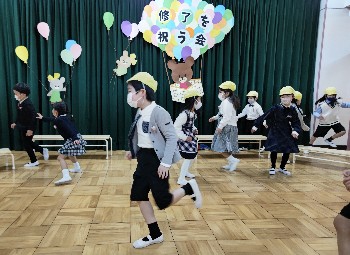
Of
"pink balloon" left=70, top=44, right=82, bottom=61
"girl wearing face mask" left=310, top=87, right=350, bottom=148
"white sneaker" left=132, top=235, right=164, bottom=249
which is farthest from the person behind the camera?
"pink balloon" left=70, top=44, right=82, bottom=61

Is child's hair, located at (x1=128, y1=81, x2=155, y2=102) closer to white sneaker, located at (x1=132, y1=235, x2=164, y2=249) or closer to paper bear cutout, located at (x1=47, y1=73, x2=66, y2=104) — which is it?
white sneaker, located at (x1=132, y1=235, x2=164, y2=249)

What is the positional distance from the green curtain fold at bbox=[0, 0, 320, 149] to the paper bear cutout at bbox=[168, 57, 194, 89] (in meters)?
0.16

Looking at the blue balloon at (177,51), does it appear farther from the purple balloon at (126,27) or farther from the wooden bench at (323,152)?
the wooden bench at (323,152)

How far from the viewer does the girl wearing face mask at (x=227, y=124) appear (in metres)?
4.00

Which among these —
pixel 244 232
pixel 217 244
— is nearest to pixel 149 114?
pixel 217 244

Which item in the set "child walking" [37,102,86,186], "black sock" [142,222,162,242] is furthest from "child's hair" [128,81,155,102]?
"child walking" [37,102,86,186]

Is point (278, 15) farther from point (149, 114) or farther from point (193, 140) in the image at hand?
point (149, 114)

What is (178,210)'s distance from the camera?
2701 mm

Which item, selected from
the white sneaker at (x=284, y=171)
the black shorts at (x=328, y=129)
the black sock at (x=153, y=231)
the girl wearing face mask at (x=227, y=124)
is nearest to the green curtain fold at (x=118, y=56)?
the black shorts at (x=328, y=129)

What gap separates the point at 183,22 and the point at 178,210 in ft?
12.3

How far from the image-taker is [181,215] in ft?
8.49

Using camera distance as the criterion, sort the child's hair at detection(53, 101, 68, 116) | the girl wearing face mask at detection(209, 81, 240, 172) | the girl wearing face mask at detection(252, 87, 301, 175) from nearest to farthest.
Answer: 1. the child's hair at detection(53, 101, 68, 116)
2. the girl wearing face mask at detection(252, 87, 301, 175)
3. the girl wearing face mask at detection(209, 81, 240, 172)

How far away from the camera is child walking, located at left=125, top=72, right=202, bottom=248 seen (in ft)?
6.11

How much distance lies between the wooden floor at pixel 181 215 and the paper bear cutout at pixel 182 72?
2.09 meters
